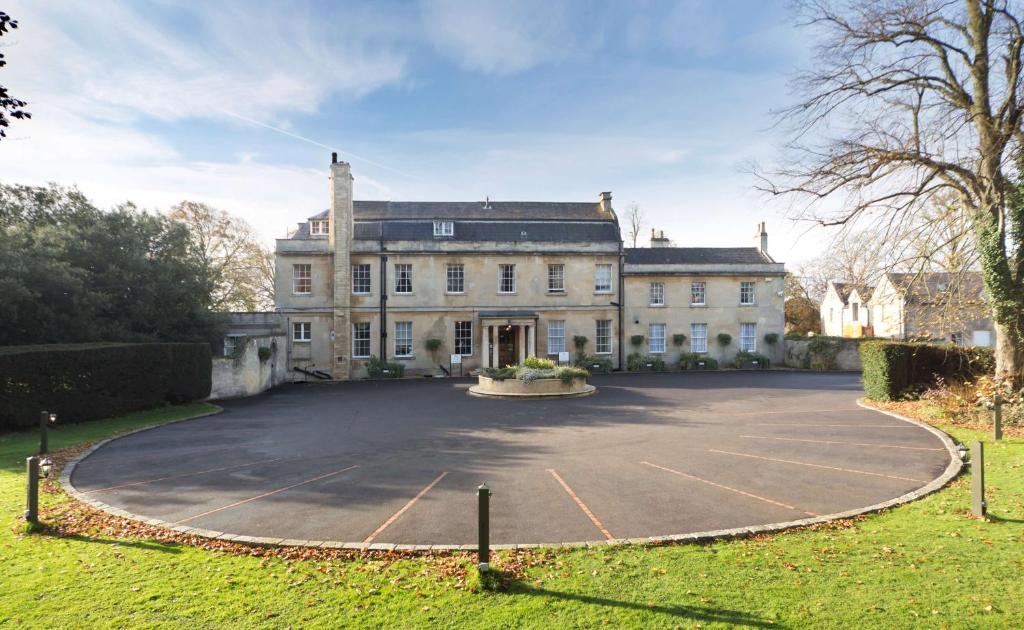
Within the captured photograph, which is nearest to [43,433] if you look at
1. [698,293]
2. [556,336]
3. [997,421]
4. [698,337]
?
[997,421]

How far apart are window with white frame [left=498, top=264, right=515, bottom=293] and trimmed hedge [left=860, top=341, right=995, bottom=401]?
17584mm

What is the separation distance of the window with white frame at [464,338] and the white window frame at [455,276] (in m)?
1.90

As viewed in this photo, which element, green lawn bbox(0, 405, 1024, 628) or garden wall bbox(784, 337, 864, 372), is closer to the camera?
green lawn bbox(0, 405, 1024, 628)

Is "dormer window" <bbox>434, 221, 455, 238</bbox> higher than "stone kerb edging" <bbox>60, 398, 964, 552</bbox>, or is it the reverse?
"dormer window" <bbox>434, 221, 455, 238</bbox>

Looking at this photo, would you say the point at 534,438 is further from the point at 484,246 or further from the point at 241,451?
the point at 484,246

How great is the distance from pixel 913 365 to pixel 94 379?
2648 cm

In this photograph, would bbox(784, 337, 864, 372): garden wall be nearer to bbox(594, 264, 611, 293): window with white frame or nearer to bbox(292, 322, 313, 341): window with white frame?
bbox(594, 264, 611, 293): window with white frame

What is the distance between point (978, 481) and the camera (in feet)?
23.9

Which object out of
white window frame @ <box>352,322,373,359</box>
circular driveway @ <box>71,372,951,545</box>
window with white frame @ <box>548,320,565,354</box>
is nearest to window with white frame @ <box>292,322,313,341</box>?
white window frame @ <box>352,322,373,359</box>

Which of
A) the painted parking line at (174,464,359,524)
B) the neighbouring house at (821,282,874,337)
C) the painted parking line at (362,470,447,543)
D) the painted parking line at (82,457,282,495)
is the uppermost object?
the neighbouring house at (821,282,874,337)

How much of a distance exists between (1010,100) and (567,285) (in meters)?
20.3

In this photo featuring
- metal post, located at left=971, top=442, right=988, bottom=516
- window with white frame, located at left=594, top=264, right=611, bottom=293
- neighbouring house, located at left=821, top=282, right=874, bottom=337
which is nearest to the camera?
metal post, located at left=971, top=442, right=988, bottom=516

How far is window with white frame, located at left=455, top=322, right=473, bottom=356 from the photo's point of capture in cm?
2995

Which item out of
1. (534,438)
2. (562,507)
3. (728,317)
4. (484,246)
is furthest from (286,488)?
(728,317)
